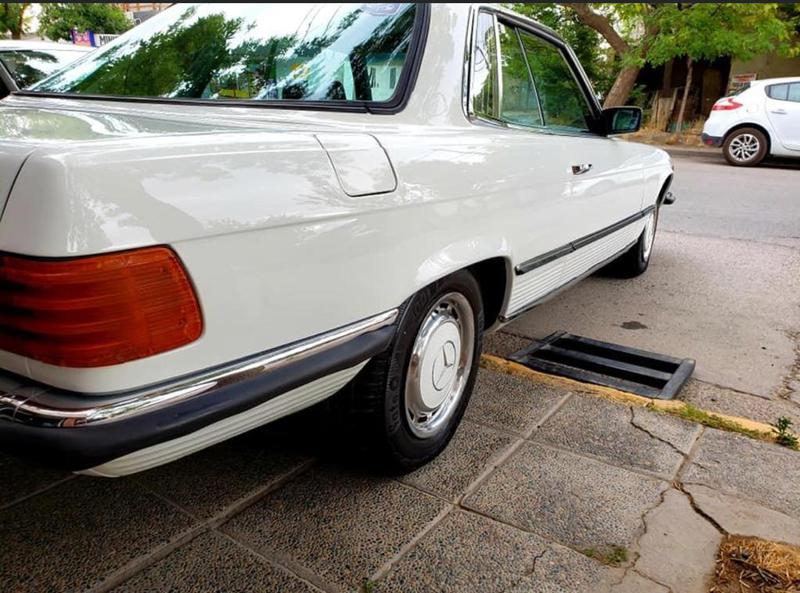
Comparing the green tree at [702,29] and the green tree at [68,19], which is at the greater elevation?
the green tree at [68,19]

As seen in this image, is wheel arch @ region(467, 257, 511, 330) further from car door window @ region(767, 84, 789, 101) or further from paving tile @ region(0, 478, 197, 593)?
car door window @ region(767, 84, 789, 101)

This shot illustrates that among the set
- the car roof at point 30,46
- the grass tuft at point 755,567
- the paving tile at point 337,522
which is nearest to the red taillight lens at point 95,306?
the paving tile at point 337,522

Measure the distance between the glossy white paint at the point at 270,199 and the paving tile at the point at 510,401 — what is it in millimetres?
743

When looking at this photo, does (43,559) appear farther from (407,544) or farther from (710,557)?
(710,557)

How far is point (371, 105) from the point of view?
204 centimetres

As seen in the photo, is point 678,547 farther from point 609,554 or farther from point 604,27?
point 604,27

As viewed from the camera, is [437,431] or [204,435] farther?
[437,431]

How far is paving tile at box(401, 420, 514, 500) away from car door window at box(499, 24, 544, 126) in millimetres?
1332

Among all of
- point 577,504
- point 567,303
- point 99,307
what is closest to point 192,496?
point 99,307

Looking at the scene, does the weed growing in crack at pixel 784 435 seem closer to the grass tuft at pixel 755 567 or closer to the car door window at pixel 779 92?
the grass tuft at pixel 755 567

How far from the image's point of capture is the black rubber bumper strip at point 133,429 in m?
1.27

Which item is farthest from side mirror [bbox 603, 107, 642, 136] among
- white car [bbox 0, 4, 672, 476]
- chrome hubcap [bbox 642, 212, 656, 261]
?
chrome hubcap [bbox 642, 212, 656, 261]

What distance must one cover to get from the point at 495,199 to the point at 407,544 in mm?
1228

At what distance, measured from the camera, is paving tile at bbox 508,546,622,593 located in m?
1.79
